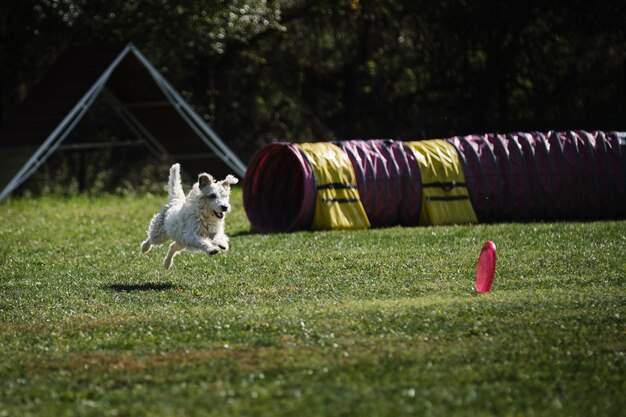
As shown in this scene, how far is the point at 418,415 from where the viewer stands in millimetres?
5797

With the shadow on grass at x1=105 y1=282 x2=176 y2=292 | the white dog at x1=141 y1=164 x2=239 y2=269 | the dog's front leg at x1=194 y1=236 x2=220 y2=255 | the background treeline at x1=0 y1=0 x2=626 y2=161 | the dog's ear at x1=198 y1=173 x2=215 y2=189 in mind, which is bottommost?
the shadow on grass at x1=105 y1=282 x2=176 y2=292

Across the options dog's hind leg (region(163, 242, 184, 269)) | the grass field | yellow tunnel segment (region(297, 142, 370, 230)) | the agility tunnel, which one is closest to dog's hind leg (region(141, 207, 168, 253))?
dog's hind leg (region(163, 242, 184, 269))

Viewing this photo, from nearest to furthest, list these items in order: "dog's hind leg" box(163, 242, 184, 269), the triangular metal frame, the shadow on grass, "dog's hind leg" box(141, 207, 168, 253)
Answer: the shadow on grass, "dog's hind leg" box(163, 242, 184, 269), "dog's hind leg" box(141, 207, 168, 253), the triangular metal frame

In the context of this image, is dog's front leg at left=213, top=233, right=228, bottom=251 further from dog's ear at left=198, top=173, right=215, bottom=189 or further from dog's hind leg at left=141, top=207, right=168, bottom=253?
dog's hind leg at left=141, top=207, right=168, bottom=253

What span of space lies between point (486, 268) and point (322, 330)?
2.51 meters

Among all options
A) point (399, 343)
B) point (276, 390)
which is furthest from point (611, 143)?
point (276, 390)

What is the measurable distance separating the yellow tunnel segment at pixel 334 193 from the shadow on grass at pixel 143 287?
5.53m

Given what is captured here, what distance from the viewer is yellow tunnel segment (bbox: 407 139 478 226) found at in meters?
17.1

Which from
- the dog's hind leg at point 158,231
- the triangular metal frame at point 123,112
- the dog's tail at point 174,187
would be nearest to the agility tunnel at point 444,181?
the dog's tail at point 174,187

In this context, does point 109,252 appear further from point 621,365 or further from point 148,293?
point 621,365

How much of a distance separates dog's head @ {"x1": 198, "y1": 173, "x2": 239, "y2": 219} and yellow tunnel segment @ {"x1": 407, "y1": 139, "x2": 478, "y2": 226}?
6.10 metres

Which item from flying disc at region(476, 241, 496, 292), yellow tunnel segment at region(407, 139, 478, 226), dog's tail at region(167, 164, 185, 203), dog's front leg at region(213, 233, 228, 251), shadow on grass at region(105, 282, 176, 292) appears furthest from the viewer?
yellow tunnel segment at region(407, 139, 478, 226)

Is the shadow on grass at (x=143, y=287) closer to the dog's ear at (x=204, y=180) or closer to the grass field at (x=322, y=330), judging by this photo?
the grass field at (x=322, y=330)

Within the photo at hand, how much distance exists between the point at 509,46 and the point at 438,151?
47.3ft
